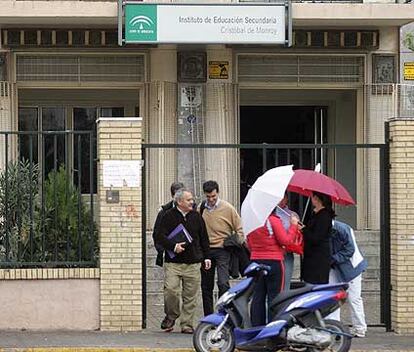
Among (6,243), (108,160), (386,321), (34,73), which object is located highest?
(34,73)

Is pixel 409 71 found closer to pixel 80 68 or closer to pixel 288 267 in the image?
pixel 80 68

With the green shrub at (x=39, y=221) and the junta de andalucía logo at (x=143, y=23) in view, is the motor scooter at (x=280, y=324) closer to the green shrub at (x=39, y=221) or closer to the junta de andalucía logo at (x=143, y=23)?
the green shrub at (x=39, y=221)

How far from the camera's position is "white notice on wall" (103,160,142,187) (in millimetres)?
10648

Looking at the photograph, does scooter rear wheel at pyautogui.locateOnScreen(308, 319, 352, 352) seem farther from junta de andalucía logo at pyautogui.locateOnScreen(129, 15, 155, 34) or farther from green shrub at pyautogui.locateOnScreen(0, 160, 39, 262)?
junta de andalucía logo at pyautogui.locateOnScreen(129, 15, 155, 34)

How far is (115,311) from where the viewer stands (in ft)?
34.9

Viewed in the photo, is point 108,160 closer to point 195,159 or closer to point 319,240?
point 319,240

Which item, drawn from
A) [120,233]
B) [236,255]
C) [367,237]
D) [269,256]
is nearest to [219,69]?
[367,237]

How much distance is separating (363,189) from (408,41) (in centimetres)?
270

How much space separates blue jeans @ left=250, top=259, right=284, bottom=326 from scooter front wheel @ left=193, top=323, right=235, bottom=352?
31cm

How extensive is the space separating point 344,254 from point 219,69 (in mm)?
6496

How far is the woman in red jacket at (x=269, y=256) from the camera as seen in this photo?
9.27 meters

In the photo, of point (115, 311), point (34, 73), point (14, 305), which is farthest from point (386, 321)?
point (34, 73)

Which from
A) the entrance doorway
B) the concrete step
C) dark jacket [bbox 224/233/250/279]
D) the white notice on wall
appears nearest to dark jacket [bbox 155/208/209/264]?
dark jacket [bbox 224/233/250/279]

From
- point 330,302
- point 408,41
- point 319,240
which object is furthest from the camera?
point 408,41
